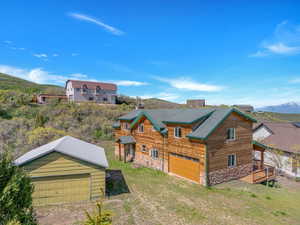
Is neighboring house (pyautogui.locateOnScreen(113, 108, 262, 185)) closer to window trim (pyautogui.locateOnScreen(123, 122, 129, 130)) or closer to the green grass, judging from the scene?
the green grass

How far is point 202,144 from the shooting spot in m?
13.7

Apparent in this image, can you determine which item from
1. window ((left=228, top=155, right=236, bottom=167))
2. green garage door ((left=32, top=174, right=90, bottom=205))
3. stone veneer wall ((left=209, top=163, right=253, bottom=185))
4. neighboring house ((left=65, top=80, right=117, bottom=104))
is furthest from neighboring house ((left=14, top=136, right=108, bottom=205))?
neighboring house ((left=65, top=80, right=117, bottom=104))

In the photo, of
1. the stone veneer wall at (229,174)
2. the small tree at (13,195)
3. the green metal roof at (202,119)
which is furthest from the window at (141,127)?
the small tree at (13,195)

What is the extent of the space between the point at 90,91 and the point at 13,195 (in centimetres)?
4552

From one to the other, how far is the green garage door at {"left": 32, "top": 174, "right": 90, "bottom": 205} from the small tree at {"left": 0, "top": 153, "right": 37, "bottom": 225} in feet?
16.2

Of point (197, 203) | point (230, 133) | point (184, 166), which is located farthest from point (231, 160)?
point (197, 203)

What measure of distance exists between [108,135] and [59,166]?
69.9 ft

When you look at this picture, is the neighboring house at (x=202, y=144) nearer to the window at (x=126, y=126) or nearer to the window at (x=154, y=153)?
the window at (x=154, y=153)

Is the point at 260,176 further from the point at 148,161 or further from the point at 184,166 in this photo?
the point at 148,161

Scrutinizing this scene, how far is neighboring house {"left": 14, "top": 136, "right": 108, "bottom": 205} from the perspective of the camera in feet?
32.6

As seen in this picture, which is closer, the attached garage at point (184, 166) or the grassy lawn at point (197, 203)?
the grassy lawn at point (197, 203)

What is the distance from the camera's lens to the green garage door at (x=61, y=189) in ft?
32.8

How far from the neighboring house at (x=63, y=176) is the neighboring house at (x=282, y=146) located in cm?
1961

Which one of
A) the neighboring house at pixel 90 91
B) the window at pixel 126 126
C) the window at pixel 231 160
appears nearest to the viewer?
the window at pixel 231 160
